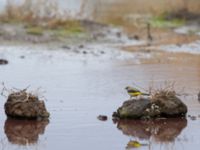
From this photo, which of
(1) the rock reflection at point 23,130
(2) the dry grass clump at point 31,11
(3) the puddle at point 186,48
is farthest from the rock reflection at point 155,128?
(2) the dry grass clump at point 31,11

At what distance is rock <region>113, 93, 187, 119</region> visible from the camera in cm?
936

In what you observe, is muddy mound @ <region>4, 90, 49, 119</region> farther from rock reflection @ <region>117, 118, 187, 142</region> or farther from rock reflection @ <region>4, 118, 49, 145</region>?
rock reflection @ <region>117, 118, 187, 142</region>

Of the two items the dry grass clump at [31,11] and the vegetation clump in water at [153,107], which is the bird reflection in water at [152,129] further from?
the dry grass clump at [31,11]

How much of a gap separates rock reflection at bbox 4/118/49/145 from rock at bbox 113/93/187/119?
1027mm

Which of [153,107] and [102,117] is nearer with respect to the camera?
[153,107]

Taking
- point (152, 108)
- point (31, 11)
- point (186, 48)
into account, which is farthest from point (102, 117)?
point (31, 11)

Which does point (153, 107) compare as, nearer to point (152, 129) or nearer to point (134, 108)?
point (134, 108)

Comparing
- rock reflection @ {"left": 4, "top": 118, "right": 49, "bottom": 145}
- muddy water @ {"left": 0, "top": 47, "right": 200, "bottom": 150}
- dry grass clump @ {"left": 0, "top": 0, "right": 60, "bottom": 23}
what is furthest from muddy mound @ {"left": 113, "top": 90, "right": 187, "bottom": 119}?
dry grass clump @ {"left": 0, "top": 0, "right": 60, "bottom": 23}

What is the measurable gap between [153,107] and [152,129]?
45cm

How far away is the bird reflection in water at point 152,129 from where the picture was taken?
8.52 meters

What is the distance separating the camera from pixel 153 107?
9375 mm

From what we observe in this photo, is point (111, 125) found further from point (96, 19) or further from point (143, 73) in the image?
point (96, 19)

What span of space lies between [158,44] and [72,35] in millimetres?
2612

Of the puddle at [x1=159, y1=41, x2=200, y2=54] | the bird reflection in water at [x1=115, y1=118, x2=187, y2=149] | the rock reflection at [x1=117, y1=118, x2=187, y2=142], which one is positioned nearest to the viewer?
the bird reflection in water at [x1=115, y1=118, x2=187, y2=149]
